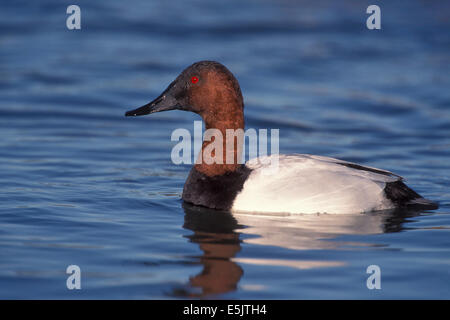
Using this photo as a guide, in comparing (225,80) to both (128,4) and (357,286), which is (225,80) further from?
(128,4)

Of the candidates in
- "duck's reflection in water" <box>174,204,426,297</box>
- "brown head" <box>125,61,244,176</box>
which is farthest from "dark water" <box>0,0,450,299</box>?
"brown head" <box>125,61,244,176</box>

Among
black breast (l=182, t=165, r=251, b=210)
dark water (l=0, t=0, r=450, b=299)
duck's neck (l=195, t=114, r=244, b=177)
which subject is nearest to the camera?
dark water (l=0, t=0, r=450, b=299)

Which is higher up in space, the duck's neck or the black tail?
the duck's neck

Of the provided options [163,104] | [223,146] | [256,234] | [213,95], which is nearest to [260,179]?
[223,146]

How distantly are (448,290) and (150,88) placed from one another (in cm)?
870

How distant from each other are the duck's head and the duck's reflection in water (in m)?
0.92

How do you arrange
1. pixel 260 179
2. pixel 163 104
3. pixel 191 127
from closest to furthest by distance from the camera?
pixel 260 179 < pixel 163 104 < pixel 191 127

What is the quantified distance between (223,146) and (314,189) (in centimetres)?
96

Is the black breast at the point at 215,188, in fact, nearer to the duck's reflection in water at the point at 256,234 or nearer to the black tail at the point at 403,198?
the duck's reflection in water at the point at 256,234

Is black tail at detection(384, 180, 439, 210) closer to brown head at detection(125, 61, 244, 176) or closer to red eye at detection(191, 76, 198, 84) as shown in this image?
brown head at detection(125, 61, 244, 176)

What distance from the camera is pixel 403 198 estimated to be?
731cm

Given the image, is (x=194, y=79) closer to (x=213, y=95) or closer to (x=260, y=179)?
(x=213, y=95)

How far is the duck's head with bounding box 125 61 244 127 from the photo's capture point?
24.0 ft

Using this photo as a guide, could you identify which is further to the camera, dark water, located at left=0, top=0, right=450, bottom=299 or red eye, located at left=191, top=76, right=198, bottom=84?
red eye, located at left=191, top=76, right=198, bottom=84
